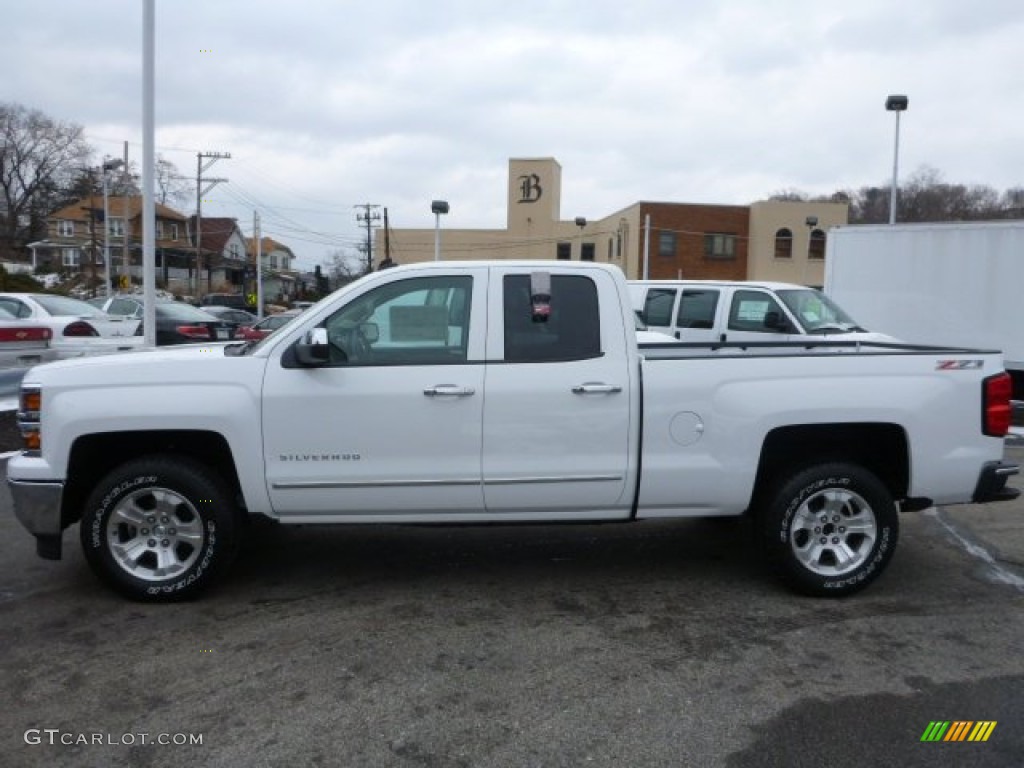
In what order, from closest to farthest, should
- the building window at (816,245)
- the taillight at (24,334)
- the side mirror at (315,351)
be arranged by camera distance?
1. the side mirror at (315,351)
2. the taillight at (24,334)
3. the building window at (816,245)

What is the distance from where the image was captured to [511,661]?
414 centimetres

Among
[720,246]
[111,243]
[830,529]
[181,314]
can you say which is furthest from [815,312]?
[111,243]

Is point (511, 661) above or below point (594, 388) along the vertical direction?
below

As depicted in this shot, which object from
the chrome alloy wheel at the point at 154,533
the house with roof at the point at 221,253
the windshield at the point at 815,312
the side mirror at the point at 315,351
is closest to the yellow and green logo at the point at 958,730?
the side mirror at the point at 315,351

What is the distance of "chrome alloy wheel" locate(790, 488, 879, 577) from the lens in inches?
195

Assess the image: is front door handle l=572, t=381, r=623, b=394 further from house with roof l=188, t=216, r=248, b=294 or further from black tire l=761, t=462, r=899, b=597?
house with roof l=188, t=216, r=248, b=294

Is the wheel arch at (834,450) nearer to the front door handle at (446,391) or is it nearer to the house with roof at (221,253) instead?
the front door handle at (446,391)

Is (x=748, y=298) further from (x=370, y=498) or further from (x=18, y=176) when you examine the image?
(x=18, y=176)

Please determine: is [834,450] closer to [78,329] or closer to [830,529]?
[830,529]

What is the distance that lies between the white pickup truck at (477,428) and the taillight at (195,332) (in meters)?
11.6

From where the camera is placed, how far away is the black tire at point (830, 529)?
193 inches

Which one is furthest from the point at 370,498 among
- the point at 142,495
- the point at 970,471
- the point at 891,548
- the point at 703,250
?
the point at 703,250

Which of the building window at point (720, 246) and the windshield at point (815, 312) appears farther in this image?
the building window at point (720, 246)

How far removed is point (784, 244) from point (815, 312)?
130ft
